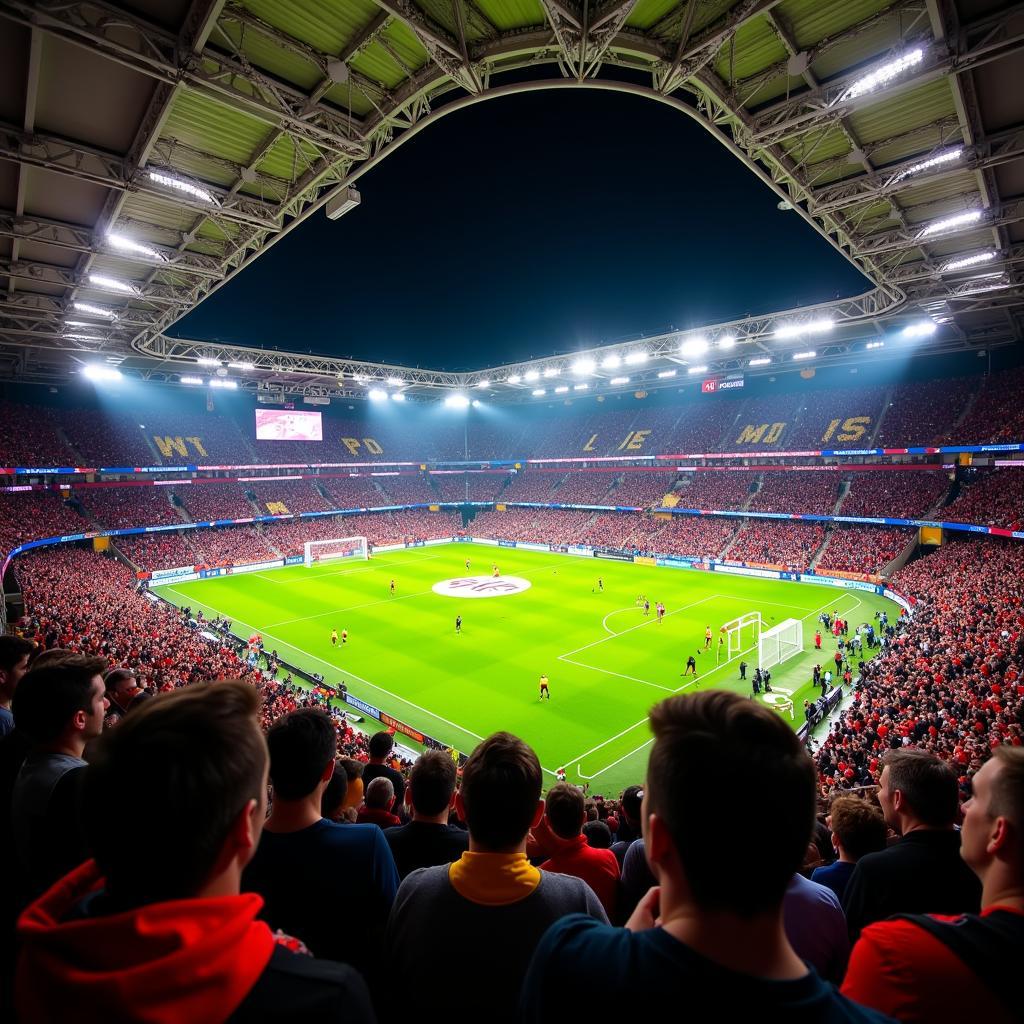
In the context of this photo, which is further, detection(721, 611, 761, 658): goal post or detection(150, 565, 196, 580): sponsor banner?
detection(150, 565, 196, 580): sponsor banner

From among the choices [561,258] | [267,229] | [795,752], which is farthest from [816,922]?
[561,258]

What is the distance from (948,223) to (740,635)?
18711 millimetres

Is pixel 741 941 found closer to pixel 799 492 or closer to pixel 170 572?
pixel 170 572

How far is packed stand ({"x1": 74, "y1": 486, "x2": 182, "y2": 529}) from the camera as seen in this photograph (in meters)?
45.9

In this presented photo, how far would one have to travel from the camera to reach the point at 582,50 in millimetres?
11688

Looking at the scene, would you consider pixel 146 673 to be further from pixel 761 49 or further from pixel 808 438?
pixel 808 438

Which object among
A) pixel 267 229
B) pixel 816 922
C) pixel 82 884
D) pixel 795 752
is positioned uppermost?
pixel 267 229

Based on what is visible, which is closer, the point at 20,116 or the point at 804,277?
the point at 20,116

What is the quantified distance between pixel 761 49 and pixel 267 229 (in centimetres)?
1532

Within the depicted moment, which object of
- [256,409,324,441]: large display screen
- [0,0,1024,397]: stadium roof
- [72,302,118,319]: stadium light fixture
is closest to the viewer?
[0,0,1024,397]: stadium roof

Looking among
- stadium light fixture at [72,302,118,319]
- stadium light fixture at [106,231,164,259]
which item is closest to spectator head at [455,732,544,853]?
stadium light fixture at [106,231,164,259]

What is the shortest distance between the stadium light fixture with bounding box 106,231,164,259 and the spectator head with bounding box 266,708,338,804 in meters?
21.5

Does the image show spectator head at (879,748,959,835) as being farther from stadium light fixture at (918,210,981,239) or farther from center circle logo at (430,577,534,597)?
center circle logo at (430,577,534,597)

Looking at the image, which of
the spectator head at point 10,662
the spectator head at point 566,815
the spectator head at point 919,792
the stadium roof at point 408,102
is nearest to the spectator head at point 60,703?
the spectator head at point 10,662
